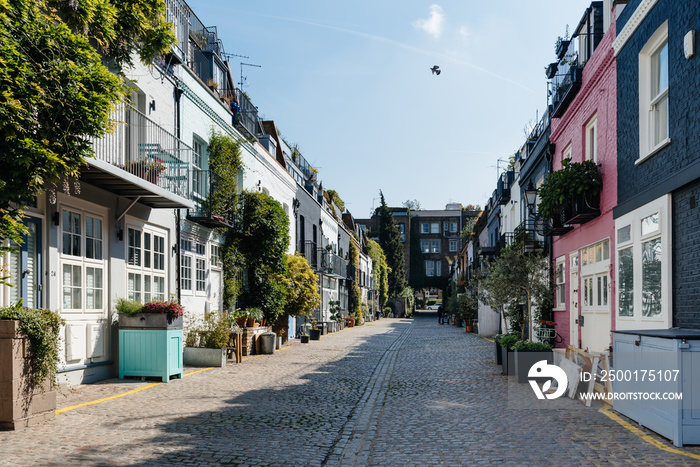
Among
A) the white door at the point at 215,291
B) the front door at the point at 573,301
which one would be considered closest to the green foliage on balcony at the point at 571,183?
the front door at the point at 573,301

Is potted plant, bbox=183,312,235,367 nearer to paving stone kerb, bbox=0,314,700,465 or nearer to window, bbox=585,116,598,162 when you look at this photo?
paving stone kerb, bbox=0,314,700,465

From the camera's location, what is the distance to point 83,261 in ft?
32.4

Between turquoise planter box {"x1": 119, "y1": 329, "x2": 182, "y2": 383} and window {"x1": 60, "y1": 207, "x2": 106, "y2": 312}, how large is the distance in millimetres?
759

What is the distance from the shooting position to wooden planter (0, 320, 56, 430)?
6422mm

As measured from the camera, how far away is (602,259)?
12164mm

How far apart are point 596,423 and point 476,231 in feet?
96.8

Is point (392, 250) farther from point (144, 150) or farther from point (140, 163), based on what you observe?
point (140, 163)

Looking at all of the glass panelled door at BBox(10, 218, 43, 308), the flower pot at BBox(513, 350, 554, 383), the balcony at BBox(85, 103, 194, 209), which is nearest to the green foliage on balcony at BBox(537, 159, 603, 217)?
the flower pot at BBox(513, 350, 554, 383)

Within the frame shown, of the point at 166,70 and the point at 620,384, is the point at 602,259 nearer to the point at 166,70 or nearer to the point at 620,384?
the point at 620,384

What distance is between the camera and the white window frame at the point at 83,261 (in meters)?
9.32

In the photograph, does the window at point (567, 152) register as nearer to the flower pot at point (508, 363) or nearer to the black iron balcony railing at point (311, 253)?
the flower pot at point (508, 363)

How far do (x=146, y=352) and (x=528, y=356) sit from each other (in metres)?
6.69

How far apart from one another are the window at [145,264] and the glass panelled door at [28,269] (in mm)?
2534

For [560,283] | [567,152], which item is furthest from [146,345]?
[567,152]
